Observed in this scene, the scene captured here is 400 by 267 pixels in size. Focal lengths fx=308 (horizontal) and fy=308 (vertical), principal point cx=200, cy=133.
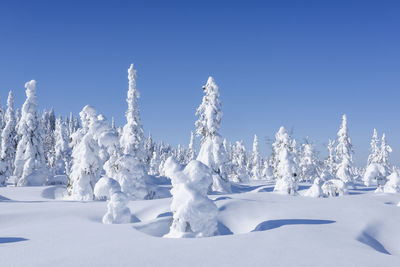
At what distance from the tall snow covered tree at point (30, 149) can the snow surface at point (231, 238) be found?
61.5 ft

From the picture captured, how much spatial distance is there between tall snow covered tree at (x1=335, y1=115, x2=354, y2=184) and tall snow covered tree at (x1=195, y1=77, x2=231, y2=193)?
84.5 feet

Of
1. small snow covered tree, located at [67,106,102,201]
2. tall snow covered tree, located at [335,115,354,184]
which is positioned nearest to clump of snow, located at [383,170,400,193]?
tall snow covered tree, located at [335,115,354,184]

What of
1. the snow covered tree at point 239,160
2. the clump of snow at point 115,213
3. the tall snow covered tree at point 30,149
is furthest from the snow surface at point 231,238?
the snow covered tree at point 239,160

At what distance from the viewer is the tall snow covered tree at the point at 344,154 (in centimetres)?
4700

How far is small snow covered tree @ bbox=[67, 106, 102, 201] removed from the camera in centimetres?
2280

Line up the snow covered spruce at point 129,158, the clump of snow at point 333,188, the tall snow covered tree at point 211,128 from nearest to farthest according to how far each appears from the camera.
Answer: the snow covered spruce at point 129,158 < the clump of snow at point 333,188 < the tall snow covered tree at point 211,128

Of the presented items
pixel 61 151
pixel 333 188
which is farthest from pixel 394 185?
pixel 61 151

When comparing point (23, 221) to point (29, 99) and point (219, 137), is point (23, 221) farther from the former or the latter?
point (29, 99)

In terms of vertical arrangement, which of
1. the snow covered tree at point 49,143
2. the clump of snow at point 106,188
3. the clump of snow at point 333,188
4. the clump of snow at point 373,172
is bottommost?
the clump of snow at point 333,188

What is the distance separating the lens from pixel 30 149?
Answer: 33.1 meters

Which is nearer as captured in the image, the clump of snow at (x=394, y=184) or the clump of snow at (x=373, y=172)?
the clump of snow at (x=394, y=184)

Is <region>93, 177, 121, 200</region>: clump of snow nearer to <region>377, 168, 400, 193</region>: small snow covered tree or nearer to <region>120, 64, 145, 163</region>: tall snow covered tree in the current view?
<region>120, 64, 145, 163</region>: tall snow covered tree

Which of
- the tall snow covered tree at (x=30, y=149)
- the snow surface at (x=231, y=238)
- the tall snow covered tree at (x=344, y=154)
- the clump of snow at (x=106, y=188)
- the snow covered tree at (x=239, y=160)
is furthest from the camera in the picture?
the snow covered tree at (x=239, y=160)

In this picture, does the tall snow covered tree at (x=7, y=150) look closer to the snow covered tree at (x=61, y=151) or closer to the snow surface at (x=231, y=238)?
the snow covered tree at (x=61, y=151)
